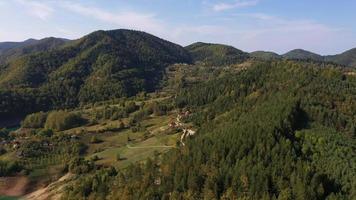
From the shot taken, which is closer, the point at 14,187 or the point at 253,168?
the point at 253,168

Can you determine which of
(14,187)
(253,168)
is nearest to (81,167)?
(14,187)

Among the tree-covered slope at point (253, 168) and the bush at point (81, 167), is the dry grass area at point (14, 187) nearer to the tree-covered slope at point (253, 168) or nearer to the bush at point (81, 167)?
the bush at point (81, 167)

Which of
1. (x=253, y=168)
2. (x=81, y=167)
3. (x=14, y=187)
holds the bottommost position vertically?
(x=14, y=187)

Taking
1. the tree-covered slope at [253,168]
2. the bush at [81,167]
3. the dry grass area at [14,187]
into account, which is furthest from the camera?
the bush at [81,167]

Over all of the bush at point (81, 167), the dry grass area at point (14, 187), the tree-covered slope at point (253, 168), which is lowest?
the dry grass area at point (14, 187)

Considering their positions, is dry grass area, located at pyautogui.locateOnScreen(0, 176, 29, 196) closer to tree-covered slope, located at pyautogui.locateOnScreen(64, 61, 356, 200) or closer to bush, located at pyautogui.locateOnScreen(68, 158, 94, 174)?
bush, located at pyautogui.locateOnScreen(68, 158, 94, 174)

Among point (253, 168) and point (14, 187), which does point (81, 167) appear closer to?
point (14, 187)

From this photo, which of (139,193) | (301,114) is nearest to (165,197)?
(139,193)

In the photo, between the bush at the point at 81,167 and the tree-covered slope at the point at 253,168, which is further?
the bush at the point at 81,167

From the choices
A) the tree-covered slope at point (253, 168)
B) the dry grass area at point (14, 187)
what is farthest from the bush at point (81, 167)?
the tree-covered slope at point (253, 168)

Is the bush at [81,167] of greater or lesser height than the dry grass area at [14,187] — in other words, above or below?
above

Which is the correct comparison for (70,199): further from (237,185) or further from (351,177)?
(351,177)
